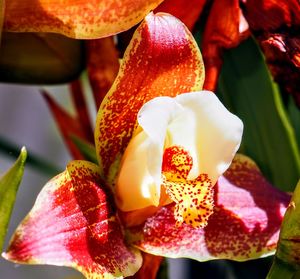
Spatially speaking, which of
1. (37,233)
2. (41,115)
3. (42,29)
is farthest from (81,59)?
(41,115)

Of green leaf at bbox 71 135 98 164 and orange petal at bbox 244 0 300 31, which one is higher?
orange petal at bbox 244 0 300 31

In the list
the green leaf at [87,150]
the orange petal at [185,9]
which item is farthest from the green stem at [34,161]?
the orange petal at [185,9]

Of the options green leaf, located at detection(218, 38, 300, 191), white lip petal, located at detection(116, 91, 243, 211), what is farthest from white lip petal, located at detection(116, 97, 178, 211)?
green leaf, located at detection(218, 38, 300, 191)

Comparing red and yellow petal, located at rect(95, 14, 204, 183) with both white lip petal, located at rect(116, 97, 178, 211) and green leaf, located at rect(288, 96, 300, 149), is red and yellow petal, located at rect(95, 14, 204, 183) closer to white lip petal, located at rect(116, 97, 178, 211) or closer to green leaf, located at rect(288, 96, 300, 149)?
white lip petal, located at rect(116, 97, 178, 211)

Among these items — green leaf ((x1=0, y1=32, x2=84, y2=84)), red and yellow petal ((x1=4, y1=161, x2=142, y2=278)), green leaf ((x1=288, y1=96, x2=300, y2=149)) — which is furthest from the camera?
green leaf ((x1=288, y1=96, x2=300, y2=149))

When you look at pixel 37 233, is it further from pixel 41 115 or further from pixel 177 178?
pixel 41 115

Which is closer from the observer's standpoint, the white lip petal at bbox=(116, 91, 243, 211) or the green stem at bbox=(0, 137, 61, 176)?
the white lip petal at bbox=(116, 91, 243, 211)
